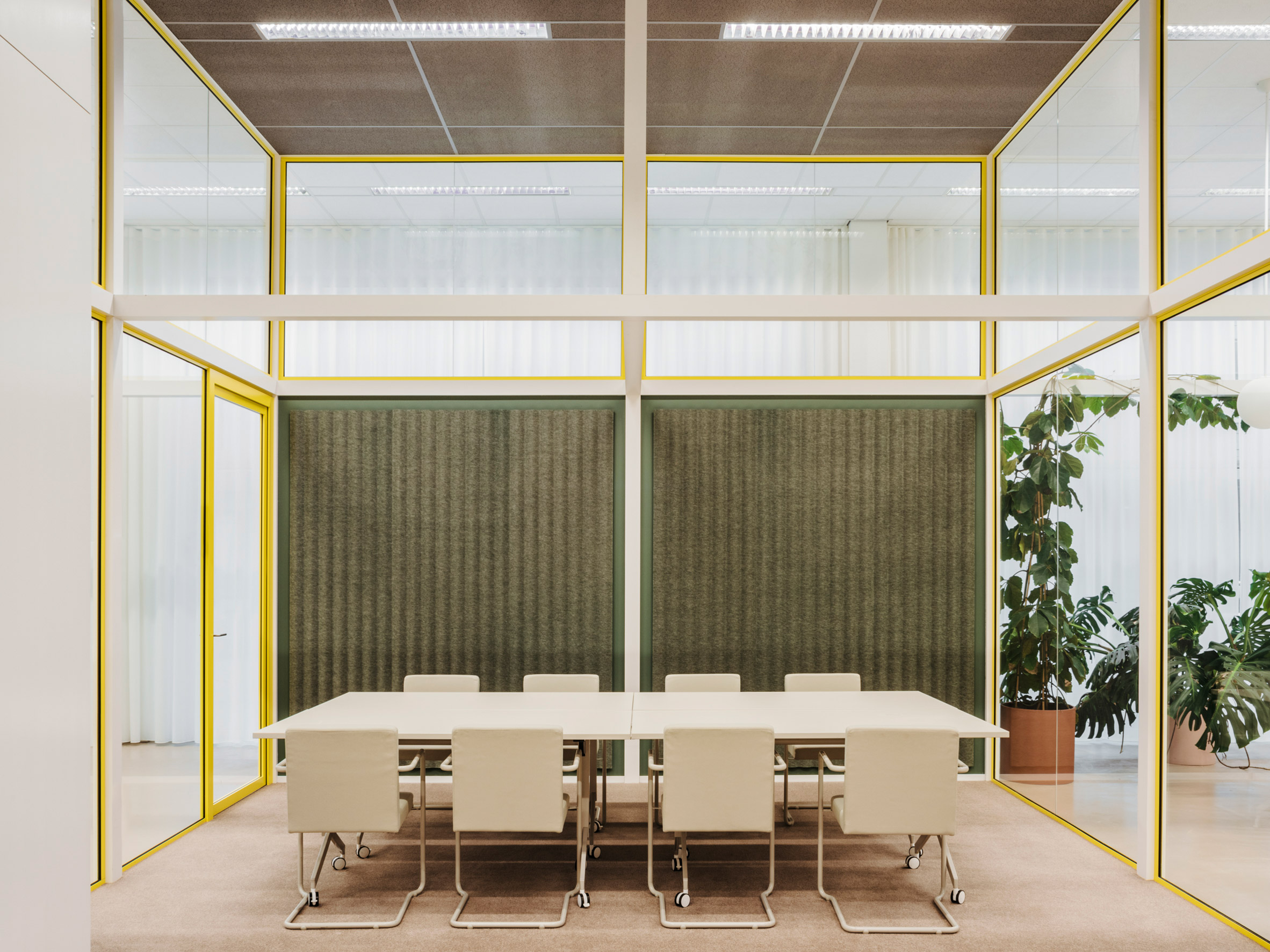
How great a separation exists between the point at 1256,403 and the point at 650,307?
2.57 m

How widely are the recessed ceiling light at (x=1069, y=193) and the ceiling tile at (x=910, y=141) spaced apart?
0.38 meters

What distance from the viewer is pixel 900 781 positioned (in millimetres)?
3670

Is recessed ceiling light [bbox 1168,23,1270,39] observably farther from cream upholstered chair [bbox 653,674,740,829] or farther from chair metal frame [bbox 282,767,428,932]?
chair metal frame [bbox 282,767,428,932]

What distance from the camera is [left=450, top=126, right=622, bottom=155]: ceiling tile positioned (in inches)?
223

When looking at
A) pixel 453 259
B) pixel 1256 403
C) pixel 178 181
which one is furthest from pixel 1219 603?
pixel 178 181

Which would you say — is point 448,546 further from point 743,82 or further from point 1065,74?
point 1065,74

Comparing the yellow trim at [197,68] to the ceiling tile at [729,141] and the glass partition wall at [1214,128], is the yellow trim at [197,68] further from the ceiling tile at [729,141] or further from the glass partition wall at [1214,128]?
the glass partition wall at [1214,128]

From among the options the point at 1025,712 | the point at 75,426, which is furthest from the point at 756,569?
the point at 75,426

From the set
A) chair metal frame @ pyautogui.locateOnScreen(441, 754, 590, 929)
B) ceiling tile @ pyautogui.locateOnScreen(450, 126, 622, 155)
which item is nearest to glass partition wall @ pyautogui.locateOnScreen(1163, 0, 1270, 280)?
ceiling tile @ pyautogui.locateOnScreen(450, 126, 622, 155)

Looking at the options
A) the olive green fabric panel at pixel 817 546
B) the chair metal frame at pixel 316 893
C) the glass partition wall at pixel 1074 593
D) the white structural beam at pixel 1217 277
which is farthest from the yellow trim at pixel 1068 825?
the chair metal frame at pixel 316 893

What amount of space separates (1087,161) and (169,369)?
5174mm

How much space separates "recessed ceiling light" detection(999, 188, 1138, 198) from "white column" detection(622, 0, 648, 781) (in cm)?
241

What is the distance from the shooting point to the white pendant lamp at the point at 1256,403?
331 cm

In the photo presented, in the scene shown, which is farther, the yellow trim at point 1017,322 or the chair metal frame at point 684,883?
the yellow trim at point 1017,322
